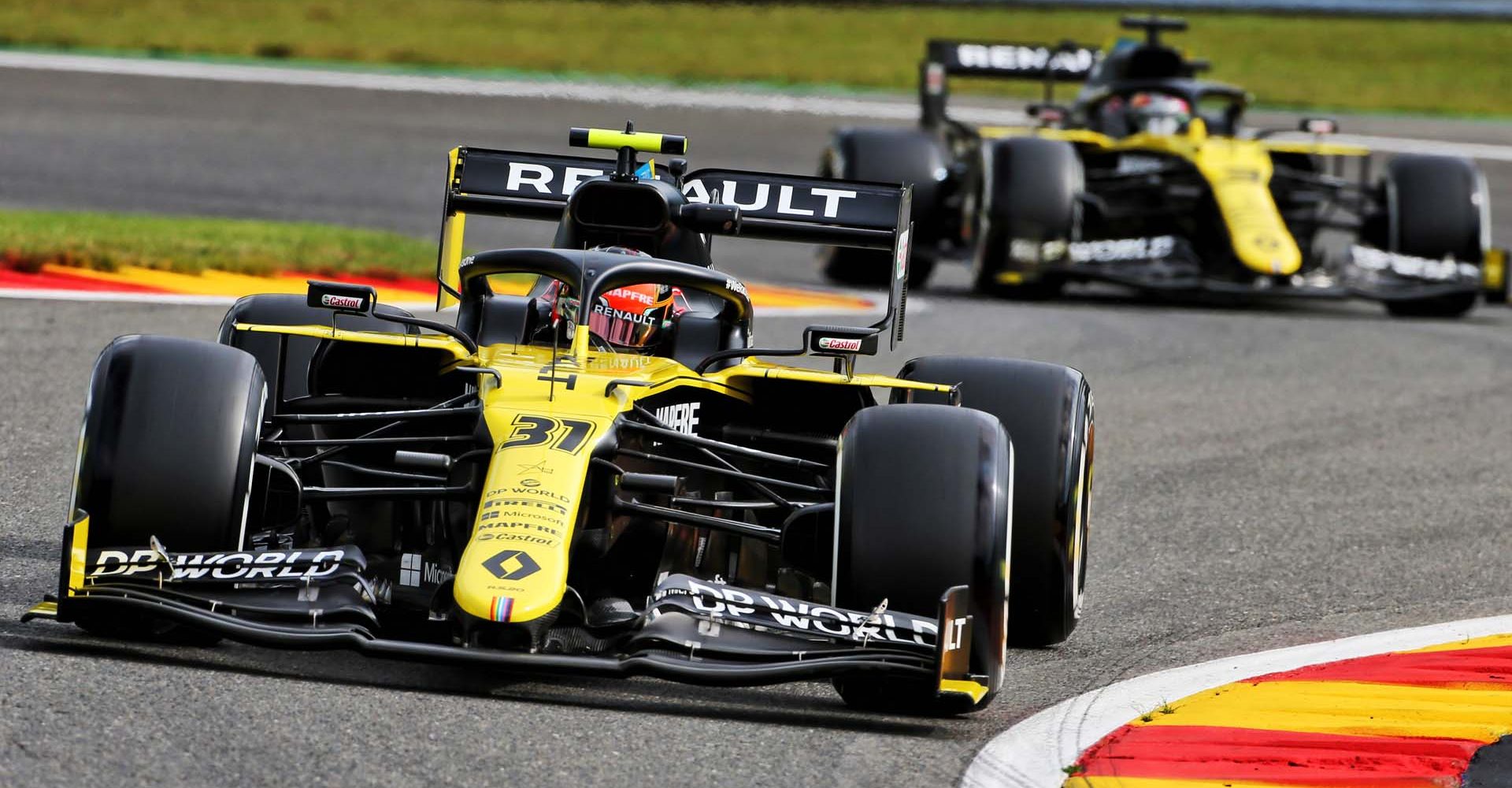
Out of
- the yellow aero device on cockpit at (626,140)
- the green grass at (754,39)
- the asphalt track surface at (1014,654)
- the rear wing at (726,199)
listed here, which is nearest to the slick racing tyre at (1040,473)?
the asphalt track surface at (1014,654)

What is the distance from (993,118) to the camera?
26.9m

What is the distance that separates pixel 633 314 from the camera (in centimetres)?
738

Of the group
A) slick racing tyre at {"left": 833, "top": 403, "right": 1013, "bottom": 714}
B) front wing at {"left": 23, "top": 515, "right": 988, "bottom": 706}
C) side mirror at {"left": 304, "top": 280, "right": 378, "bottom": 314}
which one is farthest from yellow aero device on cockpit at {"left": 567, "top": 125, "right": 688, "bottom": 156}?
front wing at {"left": 23, "top": 515, "right": 988, "bottom": 706}

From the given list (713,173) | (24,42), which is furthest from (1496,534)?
(24,42)

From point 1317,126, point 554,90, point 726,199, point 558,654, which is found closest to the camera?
point 558,654

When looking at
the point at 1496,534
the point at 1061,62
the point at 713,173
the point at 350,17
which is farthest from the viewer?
the point at 350,17

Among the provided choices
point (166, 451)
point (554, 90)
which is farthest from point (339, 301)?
point (554, 90)

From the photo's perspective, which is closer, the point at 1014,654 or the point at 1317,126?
the point at 1014,654

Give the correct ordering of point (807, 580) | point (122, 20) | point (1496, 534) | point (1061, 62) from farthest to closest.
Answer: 1. point (122, 20)
2. point (1061, 62)
3. point (1496, 534)
4. point (807, 580)

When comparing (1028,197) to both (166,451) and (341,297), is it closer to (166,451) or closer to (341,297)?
(341,297)

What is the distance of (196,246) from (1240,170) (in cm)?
744

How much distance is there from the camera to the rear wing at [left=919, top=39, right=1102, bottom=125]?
17547 mm

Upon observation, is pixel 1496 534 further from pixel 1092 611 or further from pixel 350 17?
pixel 350 17

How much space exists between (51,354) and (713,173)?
4.36 m
